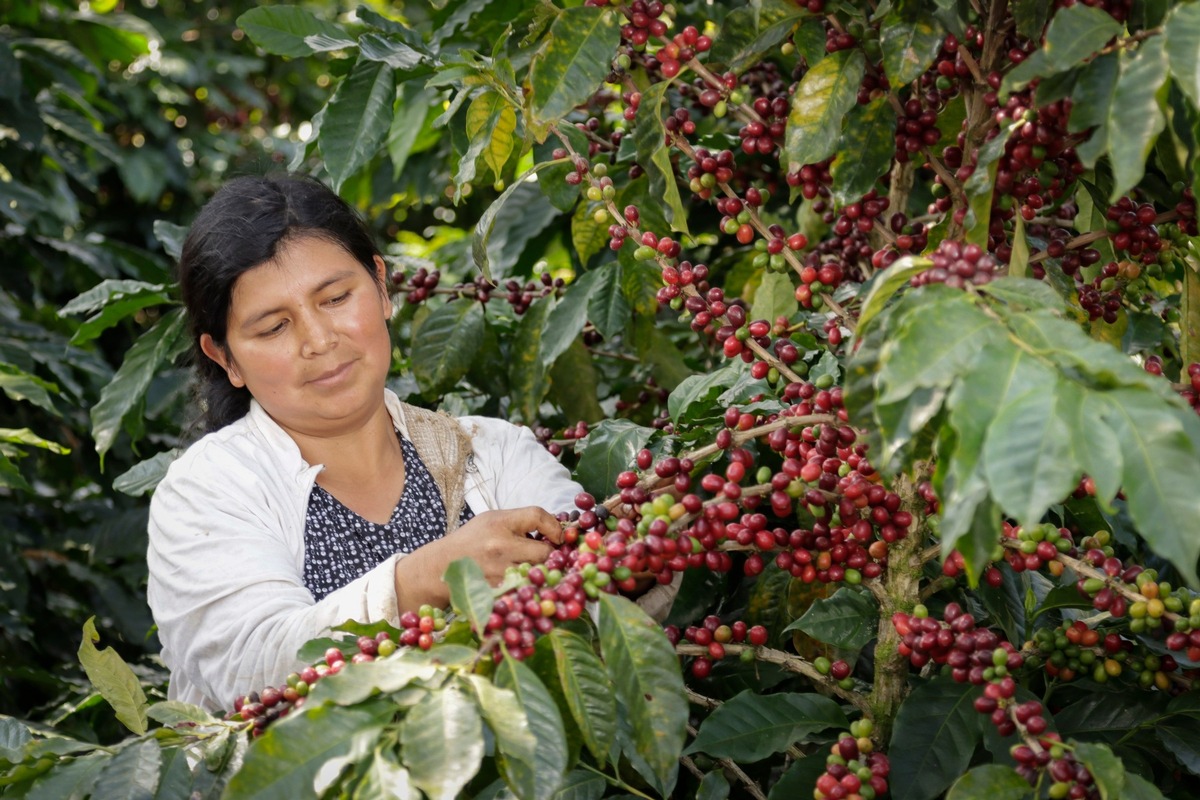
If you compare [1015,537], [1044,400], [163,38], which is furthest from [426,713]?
[163,38]

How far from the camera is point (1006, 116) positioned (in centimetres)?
127

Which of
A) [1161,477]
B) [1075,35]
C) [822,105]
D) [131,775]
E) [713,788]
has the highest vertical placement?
[1075,35]

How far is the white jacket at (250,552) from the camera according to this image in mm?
1489

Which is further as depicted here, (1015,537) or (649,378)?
(649,378)

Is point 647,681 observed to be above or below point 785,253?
below

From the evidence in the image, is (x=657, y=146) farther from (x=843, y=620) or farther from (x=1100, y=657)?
(x=1100, y=657)

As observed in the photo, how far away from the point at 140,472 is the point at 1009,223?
58.7 inches

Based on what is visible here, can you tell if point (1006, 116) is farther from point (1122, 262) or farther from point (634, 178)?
point (634, 178)

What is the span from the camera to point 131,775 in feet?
4.02

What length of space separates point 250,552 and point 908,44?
1009 mm

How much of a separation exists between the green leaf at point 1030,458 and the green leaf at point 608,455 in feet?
2.80

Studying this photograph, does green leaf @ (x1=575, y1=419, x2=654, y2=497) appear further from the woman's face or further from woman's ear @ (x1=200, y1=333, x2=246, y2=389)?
woman's ear @ (x1=200, y1=333, x2=246, y2=389)

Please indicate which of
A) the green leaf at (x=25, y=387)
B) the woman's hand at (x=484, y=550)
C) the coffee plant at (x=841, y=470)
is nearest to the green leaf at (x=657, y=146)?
the coffee plant at (x=841, y=470)

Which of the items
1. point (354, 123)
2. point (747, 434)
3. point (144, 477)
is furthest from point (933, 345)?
point (144, 477)
